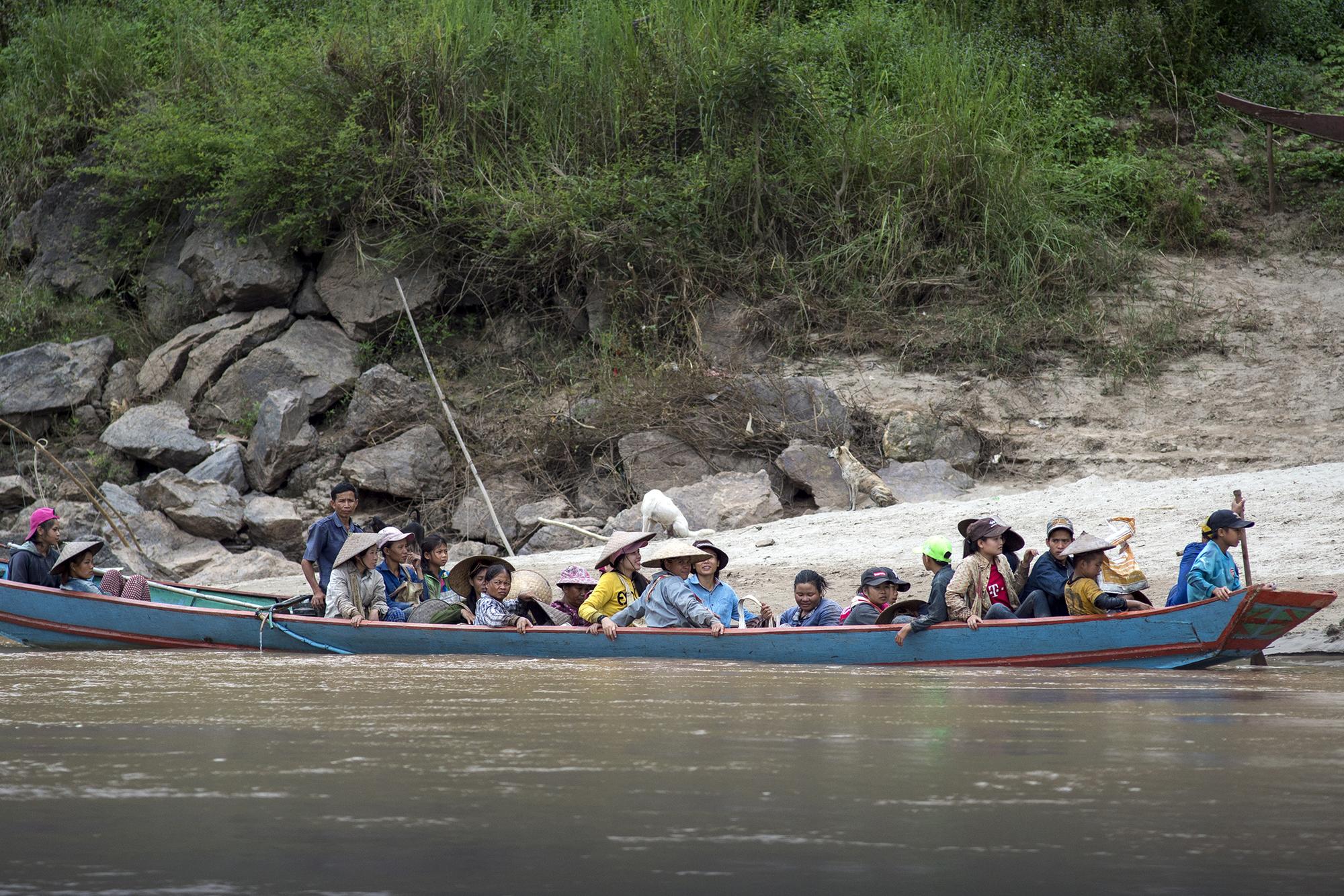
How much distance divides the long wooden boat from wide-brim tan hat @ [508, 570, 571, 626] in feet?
1.70

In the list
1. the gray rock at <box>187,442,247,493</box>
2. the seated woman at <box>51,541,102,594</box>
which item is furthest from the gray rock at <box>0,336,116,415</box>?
the seated woman at <box>51,541,102,594</box>

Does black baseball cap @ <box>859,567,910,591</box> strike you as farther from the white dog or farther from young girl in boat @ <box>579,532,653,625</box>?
the white dog

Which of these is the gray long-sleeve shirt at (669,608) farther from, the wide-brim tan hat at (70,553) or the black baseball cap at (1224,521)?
the wide-brim tan hat at (70,553)

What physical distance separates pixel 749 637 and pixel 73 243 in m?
14.9

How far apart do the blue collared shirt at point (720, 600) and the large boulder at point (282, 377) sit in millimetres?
9580

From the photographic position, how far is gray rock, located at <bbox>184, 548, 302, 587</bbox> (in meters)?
13.3

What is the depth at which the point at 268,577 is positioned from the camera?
43.8 feet

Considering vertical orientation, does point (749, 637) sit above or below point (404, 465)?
below

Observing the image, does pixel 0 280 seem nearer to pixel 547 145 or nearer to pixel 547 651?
pixel 547 145

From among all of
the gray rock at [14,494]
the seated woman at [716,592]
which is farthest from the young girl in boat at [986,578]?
the gray rock at [14,494]

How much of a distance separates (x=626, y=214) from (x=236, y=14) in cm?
830

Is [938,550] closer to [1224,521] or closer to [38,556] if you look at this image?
[1224,521]

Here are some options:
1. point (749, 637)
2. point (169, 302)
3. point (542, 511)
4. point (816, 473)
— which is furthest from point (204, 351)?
point (749, 637)

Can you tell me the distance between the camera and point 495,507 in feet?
49.4
